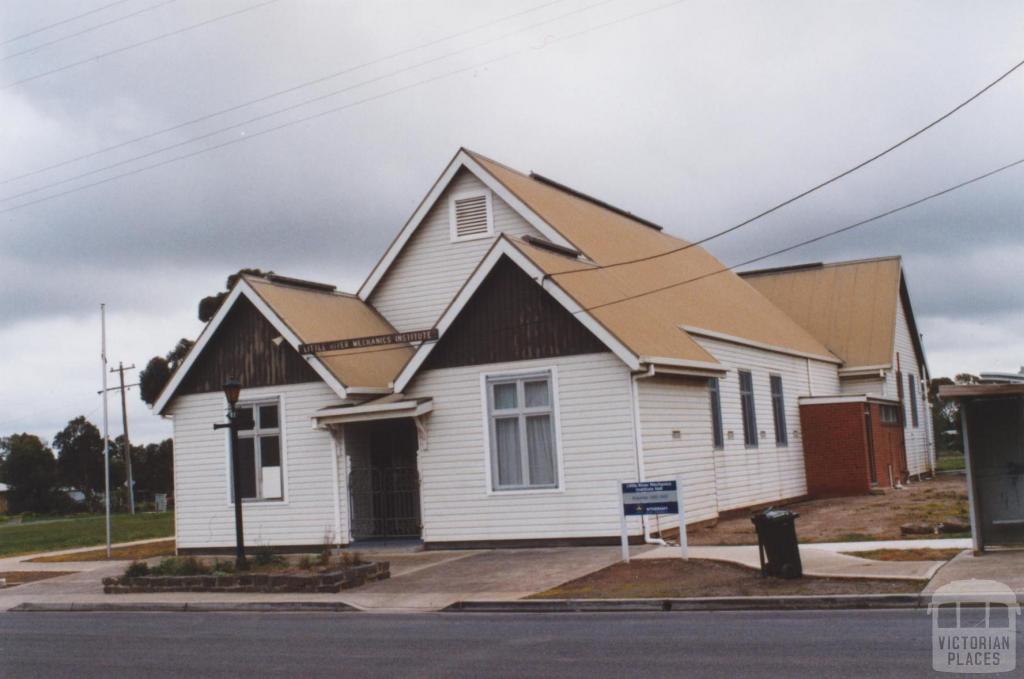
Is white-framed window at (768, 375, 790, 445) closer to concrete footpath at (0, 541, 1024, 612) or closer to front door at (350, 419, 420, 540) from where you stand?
front door at (350, 419, 420, 540)

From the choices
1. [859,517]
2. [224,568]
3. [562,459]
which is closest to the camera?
[224,568]

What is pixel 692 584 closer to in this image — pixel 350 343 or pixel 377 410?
pixel 377 410

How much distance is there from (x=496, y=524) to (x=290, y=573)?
4.85m

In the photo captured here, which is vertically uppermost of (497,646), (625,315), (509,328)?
(625,315)

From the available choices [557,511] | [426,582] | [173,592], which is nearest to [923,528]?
[557,511]

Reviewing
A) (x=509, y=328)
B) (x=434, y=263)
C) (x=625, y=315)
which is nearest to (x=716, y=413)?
(x=625, y=315)

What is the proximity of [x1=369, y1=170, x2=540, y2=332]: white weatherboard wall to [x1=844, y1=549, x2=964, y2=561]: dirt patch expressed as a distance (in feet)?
39.5

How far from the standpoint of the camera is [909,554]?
16.8m

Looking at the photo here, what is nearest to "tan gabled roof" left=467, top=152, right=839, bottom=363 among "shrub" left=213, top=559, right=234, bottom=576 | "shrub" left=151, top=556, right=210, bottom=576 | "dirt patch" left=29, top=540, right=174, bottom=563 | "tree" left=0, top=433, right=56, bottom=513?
"shrub" left=213, top=559, right=234, bottom=576

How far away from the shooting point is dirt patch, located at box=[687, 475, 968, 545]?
68.4 feet

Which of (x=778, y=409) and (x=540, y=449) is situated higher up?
(x=778, y=409)

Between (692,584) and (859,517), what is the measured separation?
33.0 feet

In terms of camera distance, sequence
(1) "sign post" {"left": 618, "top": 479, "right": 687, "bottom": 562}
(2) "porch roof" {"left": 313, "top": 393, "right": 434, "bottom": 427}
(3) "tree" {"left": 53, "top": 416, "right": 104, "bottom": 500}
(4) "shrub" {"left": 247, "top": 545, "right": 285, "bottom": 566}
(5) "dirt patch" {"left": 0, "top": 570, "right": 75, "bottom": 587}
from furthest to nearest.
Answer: (3) "tree" {"left": 53, "top": 416, "right": 104, "bottom": 500}
(5) "dirt patch" {"left": 0, "top": 570, "right": 75, "bottom": 587}
(2) "porch roof" {"left": 313, "top": 393, "right": 434, "bottom": 427}
(4) "shrub" {"left": 247, "top": 545, "right": 285, "bottom": 566}
(1) "sign post" {"left": 618, "top": 479, "right": 687, "bottom": 562}

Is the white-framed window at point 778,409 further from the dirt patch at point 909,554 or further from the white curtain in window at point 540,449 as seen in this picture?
the dirt patch at point 909,554
